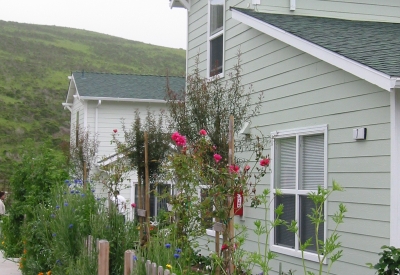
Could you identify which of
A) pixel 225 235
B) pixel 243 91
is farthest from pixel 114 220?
pixel 243 91

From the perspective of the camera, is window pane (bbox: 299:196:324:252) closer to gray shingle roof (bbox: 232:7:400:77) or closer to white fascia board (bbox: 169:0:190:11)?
gray shingle roof (bbox: 232:7:400:77)

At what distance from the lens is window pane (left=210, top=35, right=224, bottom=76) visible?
11.9m

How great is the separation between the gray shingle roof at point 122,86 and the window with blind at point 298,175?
15446mm

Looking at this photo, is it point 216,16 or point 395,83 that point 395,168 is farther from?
point 216,16

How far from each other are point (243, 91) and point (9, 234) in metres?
6.11

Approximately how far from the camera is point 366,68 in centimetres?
696

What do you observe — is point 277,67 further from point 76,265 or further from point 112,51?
point 112,51

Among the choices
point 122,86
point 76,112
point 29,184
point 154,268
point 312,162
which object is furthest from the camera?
point 76,112

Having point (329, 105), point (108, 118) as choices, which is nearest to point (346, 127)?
point (329, 105)

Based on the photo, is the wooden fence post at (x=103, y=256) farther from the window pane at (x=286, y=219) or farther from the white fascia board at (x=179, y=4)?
the white fascia board at (x=179, y=4)

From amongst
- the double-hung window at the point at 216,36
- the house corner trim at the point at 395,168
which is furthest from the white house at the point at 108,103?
the house corner trim at the point at 395,168

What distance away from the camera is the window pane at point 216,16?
39.4ft

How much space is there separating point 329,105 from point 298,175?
45.5 inches

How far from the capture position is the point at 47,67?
6016 centimetres
